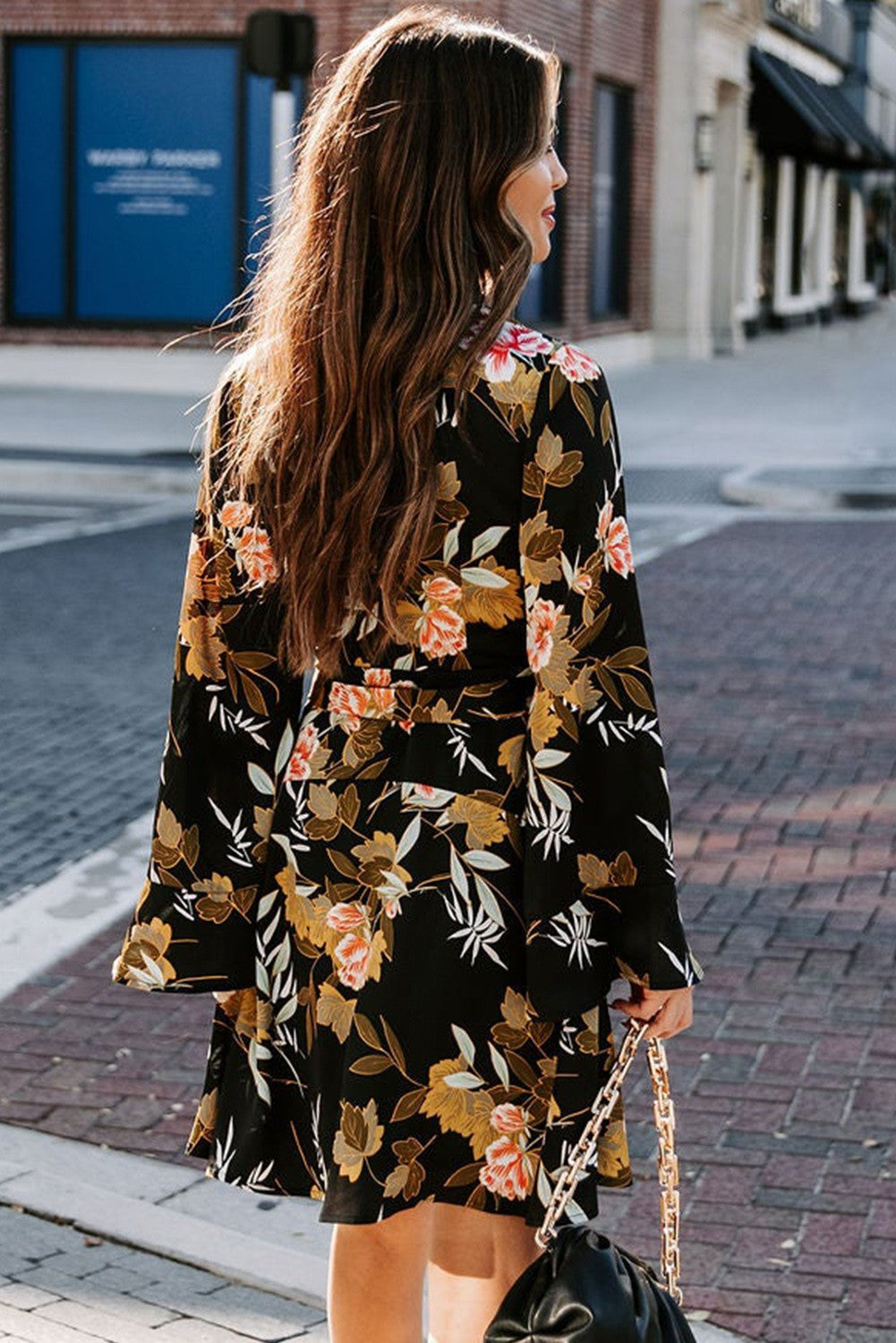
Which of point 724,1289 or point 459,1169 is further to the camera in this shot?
point 724,1289

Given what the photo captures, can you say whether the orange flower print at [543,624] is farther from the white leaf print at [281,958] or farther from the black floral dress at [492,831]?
the white leaf print at [281,958]

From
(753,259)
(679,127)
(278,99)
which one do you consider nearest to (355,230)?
(278,99)

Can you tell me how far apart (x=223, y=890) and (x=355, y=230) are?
789 mm

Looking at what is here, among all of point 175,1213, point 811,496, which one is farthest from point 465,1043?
point 811,496

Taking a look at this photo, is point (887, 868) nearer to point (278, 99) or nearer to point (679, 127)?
point (278, 99)

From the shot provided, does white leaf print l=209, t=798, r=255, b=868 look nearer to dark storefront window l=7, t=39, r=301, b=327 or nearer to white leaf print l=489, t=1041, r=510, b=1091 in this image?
white leaf print l=489, t=1041, r=510, b=1091

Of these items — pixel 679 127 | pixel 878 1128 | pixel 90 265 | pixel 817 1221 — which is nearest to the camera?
pixel 817 1221

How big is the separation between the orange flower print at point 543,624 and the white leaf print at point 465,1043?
1.36 ft

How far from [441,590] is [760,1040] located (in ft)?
8.70

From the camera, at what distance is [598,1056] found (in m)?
2.45

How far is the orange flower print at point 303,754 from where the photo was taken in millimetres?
2469

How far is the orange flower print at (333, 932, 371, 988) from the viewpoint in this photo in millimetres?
2424

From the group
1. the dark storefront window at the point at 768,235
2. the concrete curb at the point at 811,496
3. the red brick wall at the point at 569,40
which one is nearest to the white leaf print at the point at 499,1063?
the concrete curb at the point at 811,496

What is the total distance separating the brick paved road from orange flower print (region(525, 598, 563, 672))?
1537 mm
